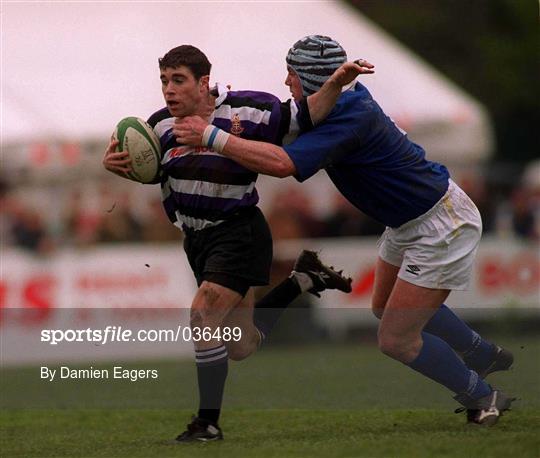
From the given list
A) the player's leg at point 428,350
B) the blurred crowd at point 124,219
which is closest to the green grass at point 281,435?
the player's leg at point 428,350

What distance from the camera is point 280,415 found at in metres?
8.05

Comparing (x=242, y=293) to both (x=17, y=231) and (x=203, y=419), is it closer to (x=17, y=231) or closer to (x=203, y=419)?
(x=203, y=419)

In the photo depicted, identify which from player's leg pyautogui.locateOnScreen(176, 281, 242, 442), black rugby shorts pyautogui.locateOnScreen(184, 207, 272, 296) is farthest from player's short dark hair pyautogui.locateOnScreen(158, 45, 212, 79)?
player's leg pyautogui.locateOnScreen(176, 281, 242, 442)

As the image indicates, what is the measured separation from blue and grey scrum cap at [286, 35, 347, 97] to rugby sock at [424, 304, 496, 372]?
1442 millimetres

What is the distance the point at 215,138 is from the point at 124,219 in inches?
318

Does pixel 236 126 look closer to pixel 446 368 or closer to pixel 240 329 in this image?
pixel 240 329

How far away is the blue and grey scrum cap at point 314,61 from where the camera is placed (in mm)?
7082

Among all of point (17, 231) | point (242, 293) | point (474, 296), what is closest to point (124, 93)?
point (17, 231)

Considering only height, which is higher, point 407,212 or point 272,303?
point 407,212

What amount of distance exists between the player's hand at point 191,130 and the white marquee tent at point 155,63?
292 inches

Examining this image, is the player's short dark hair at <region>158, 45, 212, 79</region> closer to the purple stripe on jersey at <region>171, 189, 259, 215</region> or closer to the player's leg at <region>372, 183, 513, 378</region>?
the purple stripe on jersey at <region>171, 189, 259, 215</region>

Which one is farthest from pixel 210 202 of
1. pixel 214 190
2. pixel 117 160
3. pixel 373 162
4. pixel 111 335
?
pixel 111 335

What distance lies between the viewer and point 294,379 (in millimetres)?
10094

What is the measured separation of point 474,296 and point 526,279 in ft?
2.06
